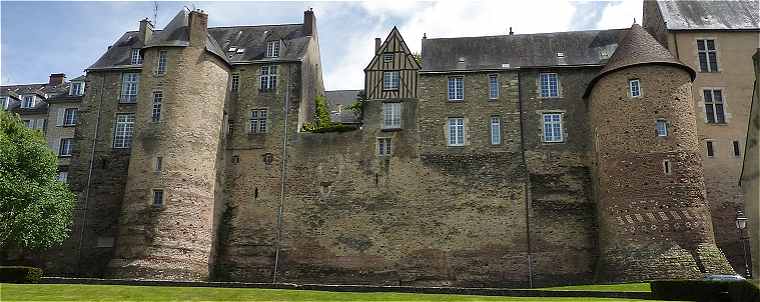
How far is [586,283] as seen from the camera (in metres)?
29.8

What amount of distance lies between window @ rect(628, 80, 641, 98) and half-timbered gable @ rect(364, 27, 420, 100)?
10.1m

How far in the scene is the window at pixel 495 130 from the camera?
3322 cm

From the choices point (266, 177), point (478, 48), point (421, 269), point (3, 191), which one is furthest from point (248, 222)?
point (478, 48)

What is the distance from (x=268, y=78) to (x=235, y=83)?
179 cm

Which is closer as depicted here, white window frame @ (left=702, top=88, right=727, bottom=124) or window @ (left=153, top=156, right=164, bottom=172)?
window @ (left=153, top=156, right=164, bottom=172)

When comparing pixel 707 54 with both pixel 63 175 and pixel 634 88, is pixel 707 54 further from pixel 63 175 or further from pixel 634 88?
pixel 63 175

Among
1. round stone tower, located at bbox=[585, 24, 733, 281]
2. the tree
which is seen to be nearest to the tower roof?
round stone tower, located at bbox=[585, 24, 733, 281]

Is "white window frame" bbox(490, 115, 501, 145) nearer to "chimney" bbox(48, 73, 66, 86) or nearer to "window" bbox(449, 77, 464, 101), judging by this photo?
"window" bbox(449, 77, 464, 101)

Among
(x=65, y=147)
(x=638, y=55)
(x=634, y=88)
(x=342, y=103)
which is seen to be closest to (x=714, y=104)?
(x=634, y=88)

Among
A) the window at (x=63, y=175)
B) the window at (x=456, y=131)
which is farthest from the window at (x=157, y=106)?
the window at (x=456, y=131)

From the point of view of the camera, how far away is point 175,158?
31.3 metres

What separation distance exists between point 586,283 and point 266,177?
15741 millimetres

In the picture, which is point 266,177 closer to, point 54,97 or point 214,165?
point 214,165

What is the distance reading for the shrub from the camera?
2527 cm
